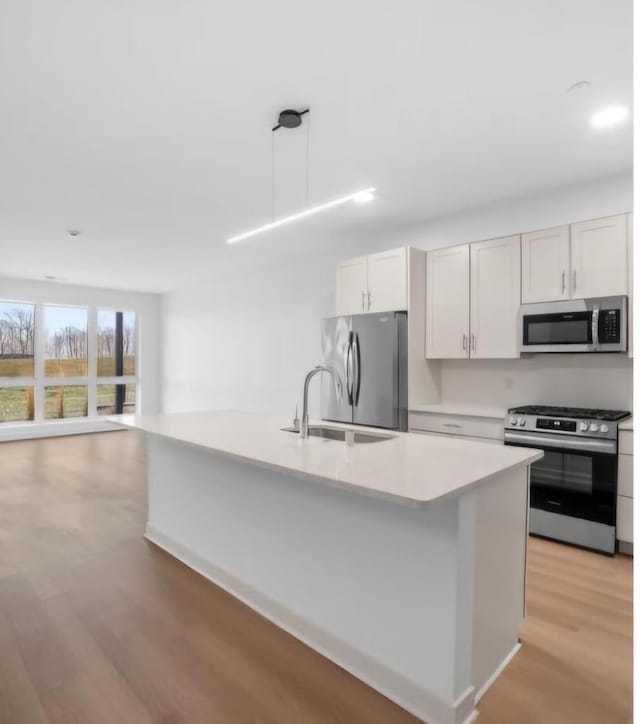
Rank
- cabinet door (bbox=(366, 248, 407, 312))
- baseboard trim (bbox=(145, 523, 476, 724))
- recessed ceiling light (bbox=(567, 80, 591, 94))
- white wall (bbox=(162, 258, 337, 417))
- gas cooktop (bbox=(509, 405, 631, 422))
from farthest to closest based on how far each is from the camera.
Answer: white wall (bbox=(162, 258, 337, 417))
cabinet door (bbox=(366, 248, 407, 312))
gas cooktop (bbox=(509, 405, 631, 422))
recessed ceiling light (bbox=(567, 80, 591, 94))
baseboard trim (bbox=(145, 523, 476, 724))

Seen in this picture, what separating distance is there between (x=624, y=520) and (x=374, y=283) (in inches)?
104

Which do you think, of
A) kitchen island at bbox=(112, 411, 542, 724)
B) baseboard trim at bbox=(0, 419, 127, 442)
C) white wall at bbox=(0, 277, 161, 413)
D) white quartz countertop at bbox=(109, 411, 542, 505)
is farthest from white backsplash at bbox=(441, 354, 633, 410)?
white wall at bbox=(0, 277, 161, 413)

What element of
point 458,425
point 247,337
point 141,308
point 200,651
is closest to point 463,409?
point 458,425

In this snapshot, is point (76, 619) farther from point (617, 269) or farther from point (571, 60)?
point (617, 269)

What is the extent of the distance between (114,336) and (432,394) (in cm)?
654

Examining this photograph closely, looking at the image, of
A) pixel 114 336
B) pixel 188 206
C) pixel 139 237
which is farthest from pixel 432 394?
pixel 114 336

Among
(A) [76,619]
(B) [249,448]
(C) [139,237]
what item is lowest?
(A) [76,619]

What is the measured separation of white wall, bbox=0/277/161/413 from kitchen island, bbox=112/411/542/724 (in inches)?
251

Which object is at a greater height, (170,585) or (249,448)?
(249,448)

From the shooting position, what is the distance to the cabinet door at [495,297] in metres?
3.55

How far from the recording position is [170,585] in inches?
99.8

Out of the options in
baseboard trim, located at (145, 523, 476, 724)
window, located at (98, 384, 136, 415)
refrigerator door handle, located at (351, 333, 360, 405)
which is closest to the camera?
baseboard trim, located at (145, 523, 476, 724)

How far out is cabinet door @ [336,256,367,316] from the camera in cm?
434

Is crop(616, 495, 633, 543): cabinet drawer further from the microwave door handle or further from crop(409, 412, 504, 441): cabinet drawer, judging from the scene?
the microwave door handle
